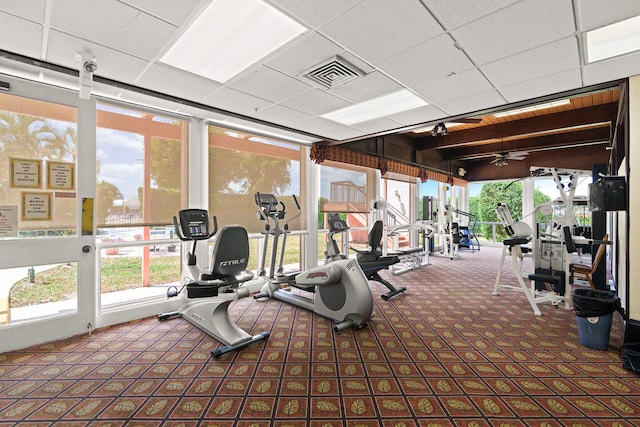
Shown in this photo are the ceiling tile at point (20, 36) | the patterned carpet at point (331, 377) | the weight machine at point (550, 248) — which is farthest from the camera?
the weight machine at point (550, 248)

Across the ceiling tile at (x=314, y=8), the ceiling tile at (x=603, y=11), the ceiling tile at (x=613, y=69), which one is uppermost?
the ceiling tile at (x=314, y=8)

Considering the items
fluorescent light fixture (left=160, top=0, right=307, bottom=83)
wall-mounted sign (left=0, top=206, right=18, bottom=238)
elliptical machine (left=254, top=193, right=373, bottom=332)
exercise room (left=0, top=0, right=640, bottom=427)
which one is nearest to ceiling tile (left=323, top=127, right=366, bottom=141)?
exercise room (left=0, top=0, right=640, bottom=427)

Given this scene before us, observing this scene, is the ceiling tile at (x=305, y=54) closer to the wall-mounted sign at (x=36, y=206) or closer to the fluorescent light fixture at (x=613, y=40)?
the fluorescent light fixture at (x=613, y=40)

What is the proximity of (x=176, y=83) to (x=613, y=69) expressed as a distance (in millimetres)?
4084

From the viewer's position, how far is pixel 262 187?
15.4ft

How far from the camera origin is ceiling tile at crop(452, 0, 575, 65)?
6.11 feet

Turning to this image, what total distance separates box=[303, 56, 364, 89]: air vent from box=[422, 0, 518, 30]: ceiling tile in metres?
0.84

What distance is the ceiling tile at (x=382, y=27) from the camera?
1.88m

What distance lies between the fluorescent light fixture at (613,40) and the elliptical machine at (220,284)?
3.24 m

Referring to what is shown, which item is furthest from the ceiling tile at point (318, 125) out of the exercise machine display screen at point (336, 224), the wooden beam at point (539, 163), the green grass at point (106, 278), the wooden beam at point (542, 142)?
the wooden beam at point (539, 163)

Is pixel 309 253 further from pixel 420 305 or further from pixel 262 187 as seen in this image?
pixel 420 305

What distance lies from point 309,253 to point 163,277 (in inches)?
94.0

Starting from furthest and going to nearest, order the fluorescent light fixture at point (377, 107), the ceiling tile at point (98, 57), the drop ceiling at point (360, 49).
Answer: the fluorescent light fixture at point (377, 107)
the ceiling tile at point (98, 57)
the drop ceiling at point (360, 49)

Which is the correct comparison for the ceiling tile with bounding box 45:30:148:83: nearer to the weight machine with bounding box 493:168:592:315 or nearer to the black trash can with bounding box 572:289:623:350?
the black trash can with bounding box 572:289:623:350
